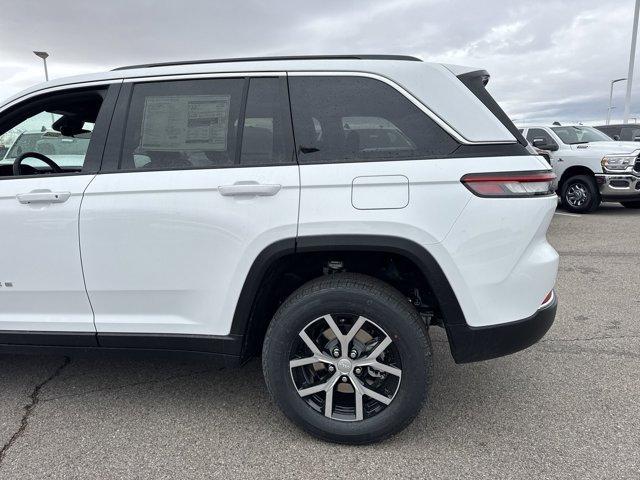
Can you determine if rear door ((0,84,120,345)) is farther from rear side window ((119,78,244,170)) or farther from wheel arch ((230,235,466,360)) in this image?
wheel arch ((230,235,466,360))

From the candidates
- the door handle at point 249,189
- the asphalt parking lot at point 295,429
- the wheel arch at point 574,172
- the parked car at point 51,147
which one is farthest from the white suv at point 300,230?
the wheel arch at point 574,172

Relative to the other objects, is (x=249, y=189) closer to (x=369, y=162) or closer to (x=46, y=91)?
(x=369, y=162)

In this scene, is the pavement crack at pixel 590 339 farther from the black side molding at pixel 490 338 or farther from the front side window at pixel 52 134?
the front side window at pixel 52 134

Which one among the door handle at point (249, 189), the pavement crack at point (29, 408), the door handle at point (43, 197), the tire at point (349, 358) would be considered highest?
the door handle at point (249, 189)

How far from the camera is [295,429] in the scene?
264cm

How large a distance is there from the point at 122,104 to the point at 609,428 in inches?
122

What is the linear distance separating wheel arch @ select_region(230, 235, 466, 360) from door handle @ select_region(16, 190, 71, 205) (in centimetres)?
106

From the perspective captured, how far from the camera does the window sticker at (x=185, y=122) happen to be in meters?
2.54

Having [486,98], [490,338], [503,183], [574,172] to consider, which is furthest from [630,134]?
[490,338]

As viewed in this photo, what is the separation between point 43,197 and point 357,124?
1.65m

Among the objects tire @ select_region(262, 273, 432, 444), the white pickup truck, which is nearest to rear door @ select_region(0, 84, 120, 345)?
tire @ select_region(262, 273, 432, 444)

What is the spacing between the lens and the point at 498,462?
Result: 2.35 meters

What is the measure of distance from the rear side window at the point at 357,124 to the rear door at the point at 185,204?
3.8 inches

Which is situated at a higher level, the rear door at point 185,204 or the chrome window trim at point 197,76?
the chrome window trim at point 197,76
